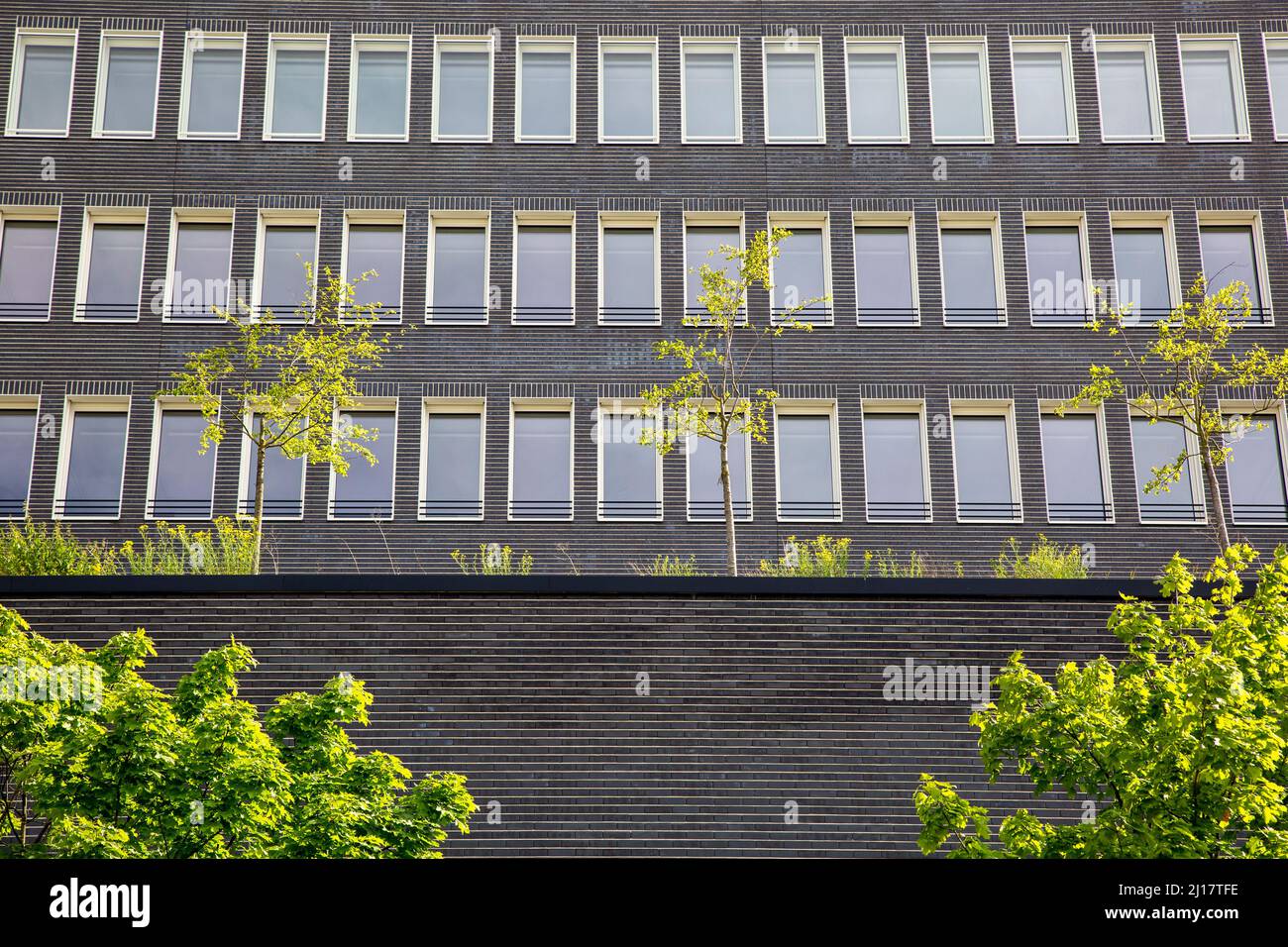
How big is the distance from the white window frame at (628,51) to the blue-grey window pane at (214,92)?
773 centimetres

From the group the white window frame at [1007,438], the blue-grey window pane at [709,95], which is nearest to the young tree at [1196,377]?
the white window frame at [1007,438]

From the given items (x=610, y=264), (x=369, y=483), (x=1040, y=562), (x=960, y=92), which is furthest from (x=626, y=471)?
(x=960, y=92)

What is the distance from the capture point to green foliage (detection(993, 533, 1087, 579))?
21750mm

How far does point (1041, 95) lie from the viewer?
98.8 ft

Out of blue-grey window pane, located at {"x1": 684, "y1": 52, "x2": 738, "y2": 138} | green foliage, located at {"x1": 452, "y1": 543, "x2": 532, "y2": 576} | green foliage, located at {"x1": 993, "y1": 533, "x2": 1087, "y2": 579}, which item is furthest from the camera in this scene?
blue-grey window pane, located at {"x1": 684, "y1": 52, "x2": 738, "y2": 138}

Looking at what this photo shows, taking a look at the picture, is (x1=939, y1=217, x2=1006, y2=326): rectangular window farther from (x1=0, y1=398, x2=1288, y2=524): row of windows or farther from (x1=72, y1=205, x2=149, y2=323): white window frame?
(x1=72, y1=205, x2=149, y2=323): white window frame

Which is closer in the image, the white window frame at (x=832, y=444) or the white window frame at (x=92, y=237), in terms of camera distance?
the white window frame at (x=832, y=444)

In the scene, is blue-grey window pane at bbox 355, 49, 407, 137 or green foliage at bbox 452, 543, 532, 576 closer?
green foliage at bbox 452, 543, 532, 576

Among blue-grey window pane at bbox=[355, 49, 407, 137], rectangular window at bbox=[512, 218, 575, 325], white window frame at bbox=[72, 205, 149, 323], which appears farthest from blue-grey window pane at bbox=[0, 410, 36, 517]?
rectangular window at bbox=[512, 218, 575, 325]

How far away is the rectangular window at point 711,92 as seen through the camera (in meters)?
29.9

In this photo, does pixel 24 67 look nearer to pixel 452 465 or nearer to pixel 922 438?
pixel 452 465

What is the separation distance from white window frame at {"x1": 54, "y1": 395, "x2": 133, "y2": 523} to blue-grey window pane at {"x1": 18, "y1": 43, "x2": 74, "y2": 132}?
6.13m

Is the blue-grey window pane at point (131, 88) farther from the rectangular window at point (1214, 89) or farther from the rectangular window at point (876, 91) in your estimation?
the rectangular window at point (1214, 89)
